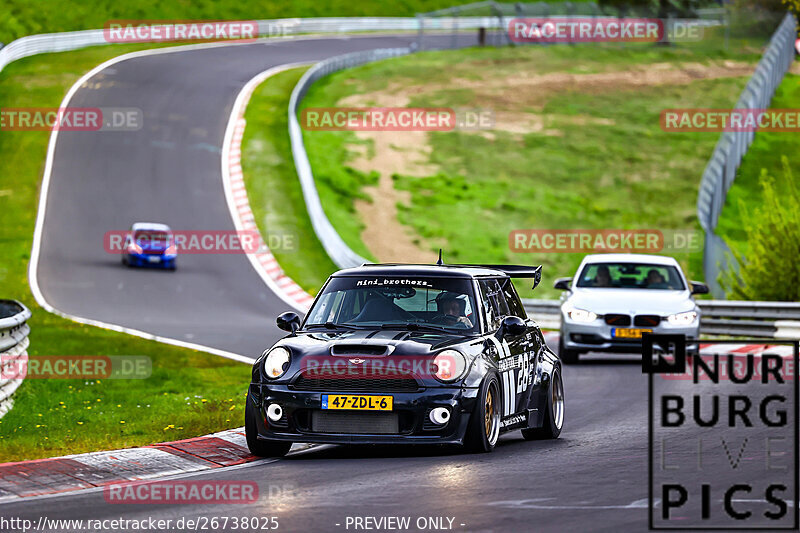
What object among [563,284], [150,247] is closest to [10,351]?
[563,284]

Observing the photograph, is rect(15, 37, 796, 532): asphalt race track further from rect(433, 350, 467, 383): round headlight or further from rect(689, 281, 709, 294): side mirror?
rect(689, 281, 709, 294): side mirror

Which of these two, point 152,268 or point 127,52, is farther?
point 127,52

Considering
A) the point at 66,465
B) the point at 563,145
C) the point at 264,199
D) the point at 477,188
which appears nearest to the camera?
the point at 66,465

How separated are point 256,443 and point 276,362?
2.18 feet

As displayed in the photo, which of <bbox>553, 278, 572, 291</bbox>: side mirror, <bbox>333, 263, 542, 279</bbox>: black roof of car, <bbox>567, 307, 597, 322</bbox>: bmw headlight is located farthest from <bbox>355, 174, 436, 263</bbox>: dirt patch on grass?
<bbox>333, 263, 542, 279</bbox>: black roof of car

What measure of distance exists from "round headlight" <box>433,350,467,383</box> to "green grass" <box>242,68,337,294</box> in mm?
24401

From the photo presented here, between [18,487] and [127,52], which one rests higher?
[127,52]

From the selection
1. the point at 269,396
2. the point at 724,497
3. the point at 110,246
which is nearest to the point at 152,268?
the point at 110,246

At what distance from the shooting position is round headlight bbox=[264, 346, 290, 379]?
1050cm

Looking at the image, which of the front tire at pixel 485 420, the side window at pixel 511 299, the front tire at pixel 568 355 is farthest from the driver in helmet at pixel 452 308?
the front tire at pixel 568 355

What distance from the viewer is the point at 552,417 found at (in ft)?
40.1

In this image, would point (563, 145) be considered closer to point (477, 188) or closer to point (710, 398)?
point (477, 188)

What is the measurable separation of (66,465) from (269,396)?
161cm

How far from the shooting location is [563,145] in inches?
2149
